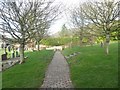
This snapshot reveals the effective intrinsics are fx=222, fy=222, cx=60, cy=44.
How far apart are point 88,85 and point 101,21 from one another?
1401 cm

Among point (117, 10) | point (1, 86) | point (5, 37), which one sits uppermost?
point (117, 10)

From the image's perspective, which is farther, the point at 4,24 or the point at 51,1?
the point at 51,1

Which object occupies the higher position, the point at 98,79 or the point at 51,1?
the point at 51,1

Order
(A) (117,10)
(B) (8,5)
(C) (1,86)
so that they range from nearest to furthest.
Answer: (C) (1,86) < (B) (8,5) < (A) (117,10)

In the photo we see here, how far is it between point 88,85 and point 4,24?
1190 cm

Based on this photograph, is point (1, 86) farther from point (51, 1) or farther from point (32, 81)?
point (51, 1)

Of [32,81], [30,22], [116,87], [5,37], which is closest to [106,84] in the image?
[116,87]

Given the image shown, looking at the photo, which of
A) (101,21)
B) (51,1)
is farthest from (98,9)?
(51,1)

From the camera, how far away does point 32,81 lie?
11297mm

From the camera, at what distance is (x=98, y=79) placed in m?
10.8

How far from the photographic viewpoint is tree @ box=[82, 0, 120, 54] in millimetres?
22250

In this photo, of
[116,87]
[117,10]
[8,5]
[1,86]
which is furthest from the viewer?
[117,10]

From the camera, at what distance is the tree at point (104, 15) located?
22.2 metres

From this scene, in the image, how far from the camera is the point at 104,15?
22.4 metres
